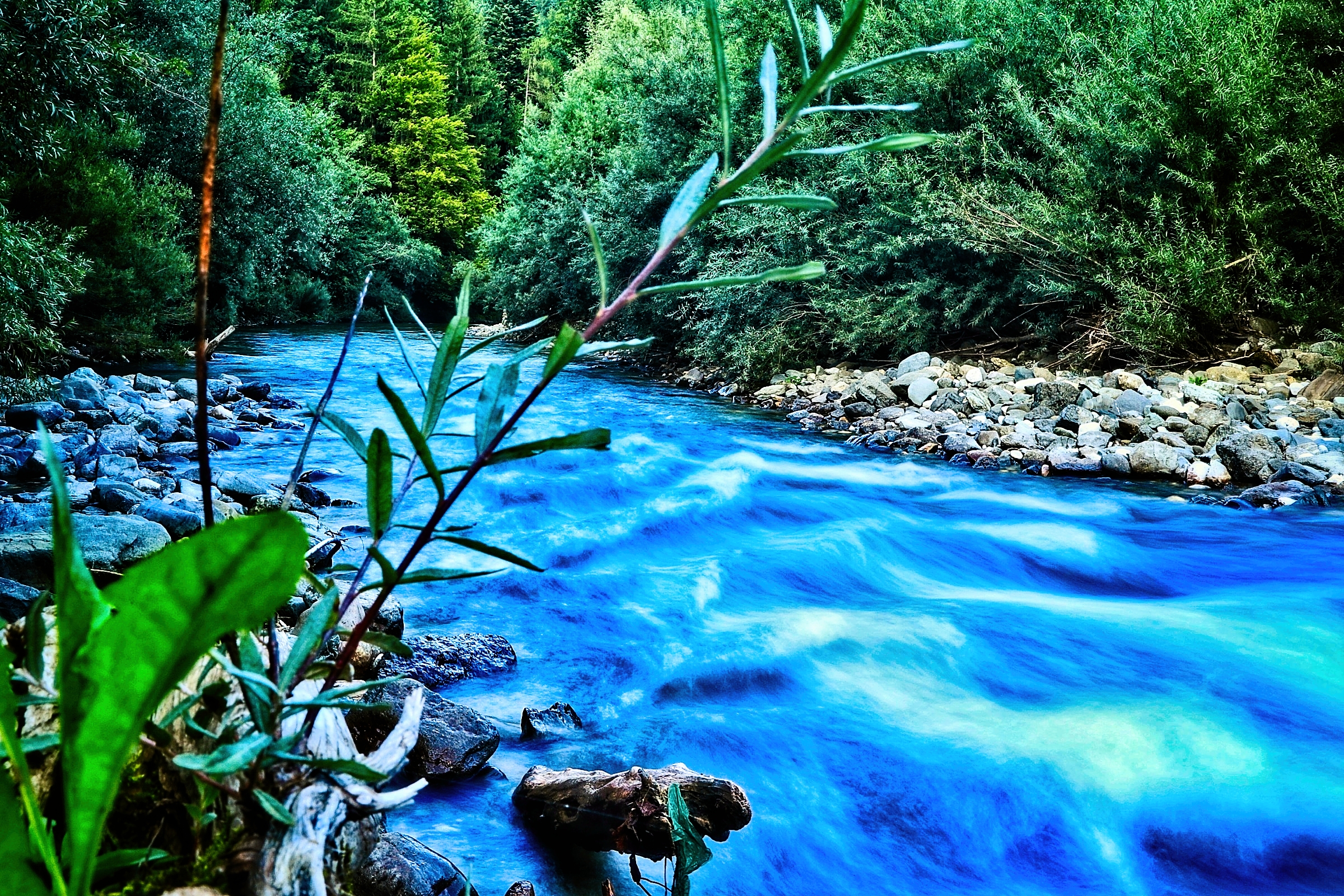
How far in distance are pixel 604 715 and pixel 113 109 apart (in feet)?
39.0

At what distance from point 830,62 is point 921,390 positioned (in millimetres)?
10443

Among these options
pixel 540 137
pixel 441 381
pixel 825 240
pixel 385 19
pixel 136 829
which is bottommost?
pixel 136 829

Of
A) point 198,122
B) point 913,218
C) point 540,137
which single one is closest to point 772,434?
point 913,218

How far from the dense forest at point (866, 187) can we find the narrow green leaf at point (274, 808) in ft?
20.0

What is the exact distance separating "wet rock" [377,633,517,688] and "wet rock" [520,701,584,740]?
0.42 m

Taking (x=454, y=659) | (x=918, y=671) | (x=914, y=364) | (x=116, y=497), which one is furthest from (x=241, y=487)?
(x=914, y=364)

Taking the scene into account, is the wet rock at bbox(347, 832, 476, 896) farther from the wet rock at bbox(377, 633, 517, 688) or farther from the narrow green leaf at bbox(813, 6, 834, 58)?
the narrow green leaf at bbox(813, 6, 834, 58)

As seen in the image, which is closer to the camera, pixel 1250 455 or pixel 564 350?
pixel 564 350

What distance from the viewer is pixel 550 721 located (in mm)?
3783

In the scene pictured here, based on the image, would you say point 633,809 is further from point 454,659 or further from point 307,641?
point 307,641

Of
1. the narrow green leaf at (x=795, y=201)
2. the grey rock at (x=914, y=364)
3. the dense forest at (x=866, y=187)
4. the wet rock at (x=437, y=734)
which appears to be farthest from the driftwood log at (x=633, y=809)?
the grey rock at (x=914, y=364)

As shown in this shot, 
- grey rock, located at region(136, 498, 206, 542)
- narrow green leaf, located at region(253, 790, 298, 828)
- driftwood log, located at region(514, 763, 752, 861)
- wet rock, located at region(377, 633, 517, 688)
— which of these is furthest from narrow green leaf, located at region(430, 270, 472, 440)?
grey rock, located at region(136, 498, 206, 542)

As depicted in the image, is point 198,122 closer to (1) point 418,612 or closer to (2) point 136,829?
(1) point 418,612

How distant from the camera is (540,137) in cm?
2256
